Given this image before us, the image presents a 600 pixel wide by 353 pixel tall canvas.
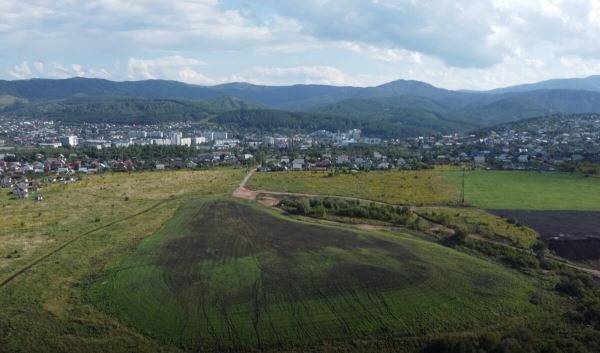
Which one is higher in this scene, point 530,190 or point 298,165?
point 298,165

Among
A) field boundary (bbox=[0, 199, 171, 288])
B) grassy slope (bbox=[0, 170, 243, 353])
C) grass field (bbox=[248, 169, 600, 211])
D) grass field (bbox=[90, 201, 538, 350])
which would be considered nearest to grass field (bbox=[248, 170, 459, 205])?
grass field (bbox=[248, 169, 600, 211])

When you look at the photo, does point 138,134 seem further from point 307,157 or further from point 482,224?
point 482,224

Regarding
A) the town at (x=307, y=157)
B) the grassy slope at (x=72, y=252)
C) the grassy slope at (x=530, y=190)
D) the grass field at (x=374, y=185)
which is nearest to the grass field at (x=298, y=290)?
the grassy slope at (x=72, y=252)

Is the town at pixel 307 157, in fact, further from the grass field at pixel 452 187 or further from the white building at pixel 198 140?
the white building at pixel 198 140

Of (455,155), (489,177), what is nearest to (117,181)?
(489,177)

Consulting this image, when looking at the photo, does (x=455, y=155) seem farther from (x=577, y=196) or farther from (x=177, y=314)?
(x=177, y=314)

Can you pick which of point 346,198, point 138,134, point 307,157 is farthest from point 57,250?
point 138,134

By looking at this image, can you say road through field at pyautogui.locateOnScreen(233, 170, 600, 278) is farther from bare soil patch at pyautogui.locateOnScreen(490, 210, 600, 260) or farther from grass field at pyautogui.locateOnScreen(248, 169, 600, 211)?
bare soil patch at pyautogui.locateOnScreen(490, 210, 600, 260)
